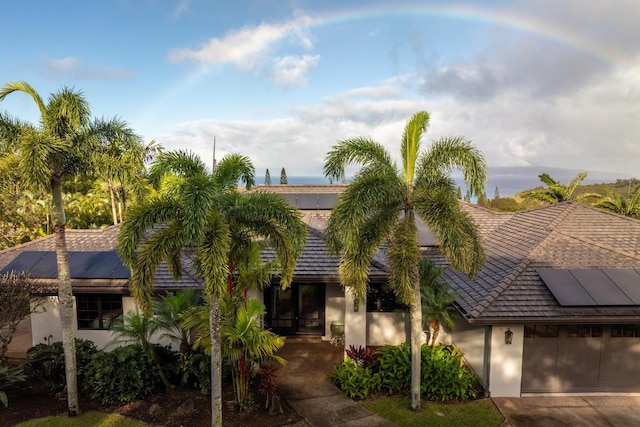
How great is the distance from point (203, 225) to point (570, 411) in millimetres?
10850

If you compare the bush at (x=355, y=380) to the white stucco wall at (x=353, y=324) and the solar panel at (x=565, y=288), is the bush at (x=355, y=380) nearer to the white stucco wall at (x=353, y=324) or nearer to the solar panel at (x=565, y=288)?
the white stucco wall at (x=353, y=324)

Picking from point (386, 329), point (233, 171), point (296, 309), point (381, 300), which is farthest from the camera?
point (296, 309)

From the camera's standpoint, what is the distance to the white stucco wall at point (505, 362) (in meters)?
11.1

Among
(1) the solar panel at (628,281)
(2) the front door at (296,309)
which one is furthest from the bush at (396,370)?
(1) the solar panel at (628,281)

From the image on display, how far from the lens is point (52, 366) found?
442 inches

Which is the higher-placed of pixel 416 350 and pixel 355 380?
pixel 416 350

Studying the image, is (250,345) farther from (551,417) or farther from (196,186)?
(551,417)

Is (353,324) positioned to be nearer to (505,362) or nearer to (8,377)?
(505,362)

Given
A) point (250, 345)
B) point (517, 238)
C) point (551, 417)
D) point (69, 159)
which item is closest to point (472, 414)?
point (551, 417)

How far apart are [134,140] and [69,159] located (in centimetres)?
150

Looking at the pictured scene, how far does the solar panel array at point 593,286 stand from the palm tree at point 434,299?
3.01 m

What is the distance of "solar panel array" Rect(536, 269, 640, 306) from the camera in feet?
36.0

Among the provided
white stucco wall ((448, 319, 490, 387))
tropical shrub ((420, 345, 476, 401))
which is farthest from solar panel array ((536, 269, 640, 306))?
tropical shrub ((420, 345, 476, 401))

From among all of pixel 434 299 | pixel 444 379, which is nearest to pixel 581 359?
pixel 444 379
